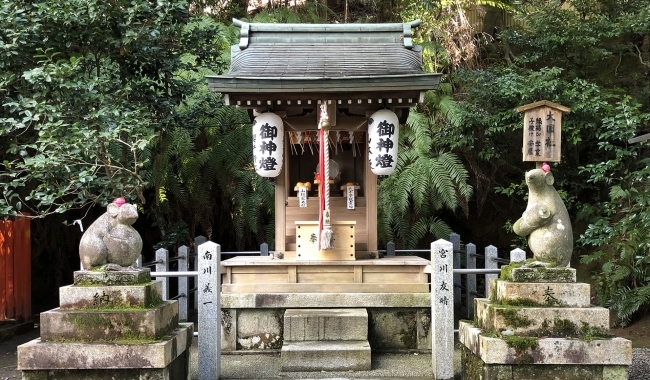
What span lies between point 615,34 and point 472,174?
3949 mm

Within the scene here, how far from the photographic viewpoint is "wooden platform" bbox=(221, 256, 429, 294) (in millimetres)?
7695

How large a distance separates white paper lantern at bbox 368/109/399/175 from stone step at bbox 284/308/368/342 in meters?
2.22

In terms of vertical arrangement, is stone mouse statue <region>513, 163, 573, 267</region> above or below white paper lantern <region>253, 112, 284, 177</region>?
below

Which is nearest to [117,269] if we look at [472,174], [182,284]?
[182,284]

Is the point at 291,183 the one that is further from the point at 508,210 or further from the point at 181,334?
the point at 508,210

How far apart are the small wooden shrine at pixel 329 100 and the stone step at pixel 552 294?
3.46m

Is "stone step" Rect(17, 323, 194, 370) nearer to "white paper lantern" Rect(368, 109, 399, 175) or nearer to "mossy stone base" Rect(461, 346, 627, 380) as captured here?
"mossy stone base" Rect(461, 346, 627, 380)

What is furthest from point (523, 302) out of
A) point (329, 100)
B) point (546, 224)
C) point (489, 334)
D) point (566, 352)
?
point (329, 100)

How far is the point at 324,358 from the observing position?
6602mm

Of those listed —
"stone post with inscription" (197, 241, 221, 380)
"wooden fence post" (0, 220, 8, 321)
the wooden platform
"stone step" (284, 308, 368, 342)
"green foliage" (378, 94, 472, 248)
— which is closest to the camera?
"stone post with inscription" (197, 241, 221, 380)

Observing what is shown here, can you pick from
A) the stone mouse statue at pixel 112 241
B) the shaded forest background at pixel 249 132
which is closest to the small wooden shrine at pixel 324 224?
the shaded forest background at pixel 249 132

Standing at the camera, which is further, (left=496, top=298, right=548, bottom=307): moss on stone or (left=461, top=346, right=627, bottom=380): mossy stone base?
(left=496, top=298, right=548, bottom=307): moss on stone

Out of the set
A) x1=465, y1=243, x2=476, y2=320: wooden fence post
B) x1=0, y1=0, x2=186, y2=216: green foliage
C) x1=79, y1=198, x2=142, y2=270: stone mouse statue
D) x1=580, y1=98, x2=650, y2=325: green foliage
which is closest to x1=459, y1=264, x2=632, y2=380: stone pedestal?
x1=79, y1=198, x2=142, y2=270: stone mouse statue

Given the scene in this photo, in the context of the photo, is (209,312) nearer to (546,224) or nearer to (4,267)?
(546,224)
